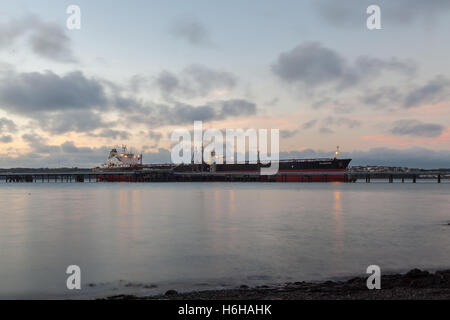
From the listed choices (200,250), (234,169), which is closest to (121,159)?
(234,169)

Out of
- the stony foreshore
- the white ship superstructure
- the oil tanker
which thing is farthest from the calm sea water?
the white ship superstructure

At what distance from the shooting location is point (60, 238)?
14953 millimetres

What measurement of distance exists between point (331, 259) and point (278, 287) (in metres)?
3.51

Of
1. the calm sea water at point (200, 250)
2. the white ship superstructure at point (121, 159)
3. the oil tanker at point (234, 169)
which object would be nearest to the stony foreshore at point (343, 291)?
the calm sea water at point (200, 250)

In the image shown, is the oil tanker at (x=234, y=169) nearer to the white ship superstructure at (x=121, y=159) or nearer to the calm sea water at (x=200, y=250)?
the white ship superstructure at (x=121, y=159)

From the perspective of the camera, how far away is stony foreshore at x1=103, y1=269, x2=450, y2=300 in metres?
6.46

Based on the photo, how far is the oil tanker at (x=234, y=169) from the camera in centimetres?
8462

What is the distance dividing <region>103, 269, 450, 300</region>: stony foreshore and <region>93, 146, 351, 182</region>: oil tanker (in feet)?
248

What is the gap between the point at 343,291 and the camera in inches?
281

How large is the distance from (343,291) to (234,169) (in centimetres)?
9354

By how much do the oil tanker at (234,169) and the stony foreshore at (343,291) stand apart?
7551cm

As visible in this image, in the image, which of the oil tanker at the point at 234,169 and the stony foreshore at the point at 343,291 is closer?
the stony foreshore at the point at 343,291

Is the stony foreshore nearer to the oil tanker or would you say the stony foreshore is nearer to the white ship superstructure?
the oil tanker
